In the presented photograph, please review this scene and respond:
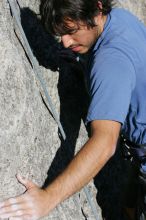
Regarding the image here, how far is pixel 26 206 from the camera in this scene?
245cm

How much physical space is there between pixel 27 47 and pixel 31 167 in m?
0.89

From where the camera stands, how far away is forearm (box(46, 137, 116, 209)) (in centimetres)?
249

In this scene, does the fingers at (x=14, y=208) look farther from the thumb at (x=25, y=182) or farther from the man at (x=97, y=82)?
the thumb at (x=25, y=182)

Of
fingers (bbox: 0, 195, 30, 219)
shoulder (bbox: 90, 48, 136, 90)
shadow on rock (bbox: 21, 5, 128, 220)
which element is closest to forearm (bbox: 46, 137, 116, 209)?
fingers (bbox: 0, 195, 30, 219)

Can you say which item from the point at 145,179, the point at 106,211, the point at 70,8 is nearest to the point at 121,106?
the point at 70,8

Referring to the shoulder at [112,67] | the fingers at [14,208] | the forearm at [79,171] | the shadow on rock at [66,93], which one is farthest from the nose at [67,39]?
the fingers at [14,208]

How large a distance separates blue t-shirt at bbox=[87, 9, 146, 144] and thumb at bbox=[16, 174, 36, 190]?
1.68ft

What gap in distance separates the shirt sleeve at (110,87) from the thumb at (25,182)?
50 centimetres

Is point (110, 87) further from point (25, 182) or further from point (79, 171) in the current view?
point (25, 182)

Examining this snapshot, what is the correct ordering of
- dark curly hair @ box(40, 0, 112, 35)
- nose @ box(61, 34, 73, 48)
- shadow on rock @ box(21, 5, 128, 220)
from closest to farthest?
dark curly hair @ box(40, 0, 112, 35)
nose @ box(61, 34, 73, 48)
shadow on rock @ box(21, 5, 128, 220)

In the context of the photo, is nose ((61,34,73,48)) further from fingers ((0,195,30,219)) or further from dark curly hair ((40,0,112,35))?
fingers ((0,195,30,219))

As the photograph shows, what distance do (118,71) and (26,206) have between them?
2.98 ft

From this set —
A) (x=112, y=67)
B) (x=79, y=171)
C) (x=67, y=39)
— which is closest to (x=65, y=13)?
(x=67, y=39)

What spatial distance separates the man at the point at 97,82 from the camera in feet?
8.17
